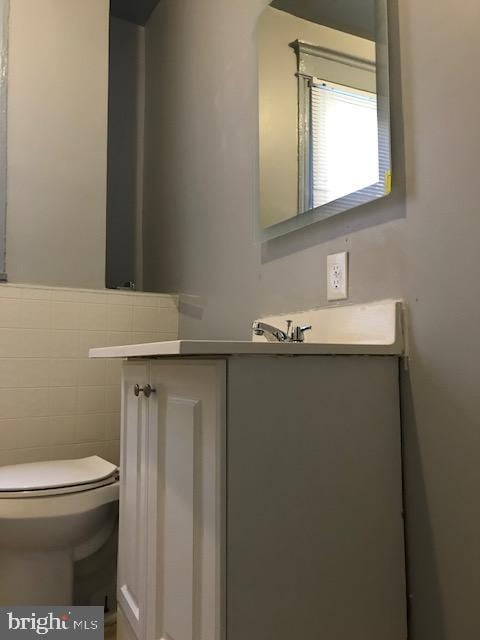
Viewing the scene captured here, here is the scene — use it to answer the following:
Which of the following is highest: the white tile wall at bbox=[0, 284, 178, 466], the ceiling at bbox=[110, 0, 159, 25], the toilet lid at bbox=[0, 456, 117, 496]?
the ceiling at bbox=[110, 0, 159, 25]

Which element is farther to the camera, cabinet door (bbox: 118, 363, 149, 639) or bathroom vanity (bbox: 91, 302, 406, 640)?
cabinet door (bbox: 118, 363, 149, 639)

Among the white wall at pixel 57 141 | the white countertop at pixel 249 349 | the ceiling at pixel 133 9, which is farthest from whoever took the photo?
the ceiling at pixel 133 9

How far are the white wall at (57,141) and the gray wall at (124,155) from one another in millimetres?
330

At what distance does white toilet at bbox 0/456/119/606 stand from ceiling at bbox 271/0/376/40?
1.36 metres

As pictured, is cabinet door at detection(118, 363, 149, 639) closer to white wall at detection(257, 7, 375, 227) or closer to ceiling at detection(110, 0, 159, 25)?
white wall at detection(257, 7, 375, 227)

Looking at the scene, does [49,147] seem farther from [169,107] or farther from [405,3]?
[405,3]

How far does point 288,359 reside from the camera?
0.92m

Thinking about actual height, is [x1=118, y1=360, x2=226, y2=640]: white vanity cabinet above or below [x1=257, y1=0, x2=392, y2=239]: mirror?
below

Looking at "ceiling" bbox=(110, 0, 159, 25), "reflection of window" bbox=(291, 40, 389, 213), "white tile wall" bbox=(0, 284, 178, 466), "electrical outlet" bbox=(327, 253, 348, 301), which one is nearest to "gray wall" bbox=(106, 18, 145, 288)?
"ceiling" bbox=(110, 0, 159, 25)

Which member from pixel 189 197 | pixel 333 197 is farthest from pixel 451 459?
pixel 189 197

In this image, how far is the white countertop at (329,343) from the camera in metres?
0.86

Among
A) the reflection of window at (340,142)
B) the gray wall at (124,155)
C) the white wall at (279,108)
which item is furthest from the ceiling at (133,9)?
the reflection of window at (340,142)

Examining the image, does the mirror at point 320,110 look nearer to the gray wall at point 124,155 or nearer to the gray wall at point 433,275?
the gray wall at point 433,275

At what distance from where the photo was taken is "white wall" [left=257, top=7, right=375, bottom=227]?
4.68 feet
